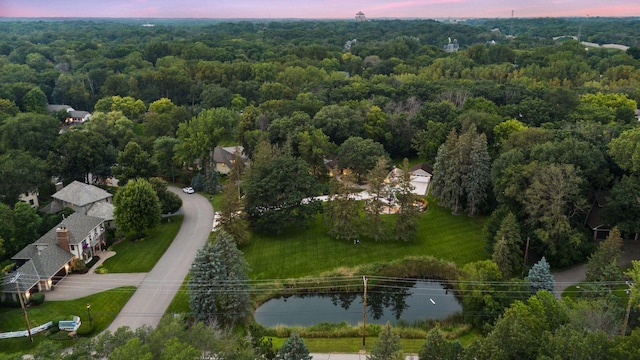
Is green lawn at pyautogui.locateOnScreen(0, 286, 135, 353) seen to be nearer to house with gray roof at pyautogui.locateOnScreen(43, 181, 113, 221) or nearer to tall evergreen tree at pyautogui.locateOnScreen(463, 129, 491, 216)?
house with gray roof at pyautogui.locateOnScreen(43, 181, 113, 221)

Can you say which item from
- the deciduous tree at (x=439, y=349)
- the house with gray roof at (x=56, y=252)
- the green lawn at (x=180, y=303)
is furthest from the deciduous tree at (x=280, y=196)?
the deciduous tree at (x=439, y=349)

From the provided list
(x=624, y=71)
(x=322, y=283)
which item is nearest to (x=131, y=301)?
(x=322, y=283)

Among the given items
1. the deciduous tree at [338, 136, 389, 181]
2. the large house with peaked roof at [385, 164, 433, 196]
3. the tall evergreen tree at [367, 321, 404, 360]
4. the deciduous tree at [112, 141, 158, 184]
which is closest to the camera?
the tall evergreen tree at [367, 321, 404, 360]

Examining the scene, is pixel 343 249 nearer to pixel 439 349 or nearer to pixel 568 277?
pixel 568 277

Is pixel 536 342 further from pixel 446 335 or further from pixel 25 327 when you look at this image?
pixel 25 327

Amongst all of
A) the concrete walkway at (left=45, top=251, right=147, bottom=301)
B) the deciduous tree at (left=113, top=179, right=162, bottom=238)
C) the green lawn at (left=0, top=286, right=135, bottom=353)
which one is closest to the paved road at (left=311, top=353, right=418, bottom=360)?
the green lawn at (left=0, top=286, right=135, bottom=353)

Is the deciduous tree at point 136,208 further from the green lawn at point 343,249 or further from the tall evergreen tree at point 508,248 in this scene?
the tall evergreen tree at point 508,248
